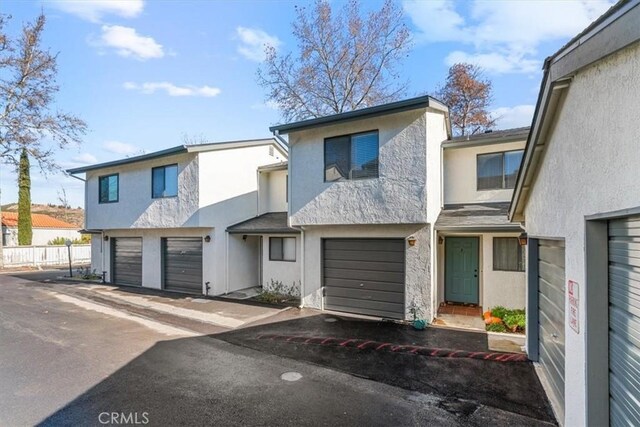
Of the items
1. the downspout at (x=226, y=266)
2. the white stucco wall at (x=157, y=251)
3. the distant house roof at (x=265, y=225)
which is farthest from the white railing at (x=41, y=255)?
the distant house roof at (x=265, y=225)

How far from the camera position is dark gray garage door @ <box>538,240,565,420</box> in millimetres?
4434

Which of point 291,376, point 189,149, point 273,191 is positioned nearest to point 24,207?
point 189,149

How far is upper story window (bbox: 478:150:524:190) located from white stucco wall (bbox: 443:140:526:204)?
14 centimetres

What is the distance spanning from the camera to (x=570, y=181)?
3.62m

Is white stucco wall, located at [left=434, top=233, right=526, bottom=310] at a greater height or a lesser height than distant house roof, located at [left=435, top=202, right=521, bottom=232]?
lesser

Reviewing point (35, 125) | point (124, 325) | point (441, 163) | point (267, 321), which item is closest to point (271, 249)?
point (267, 321)

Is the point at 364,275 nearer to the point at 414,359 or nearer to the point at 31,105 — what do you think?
the point at 414,359

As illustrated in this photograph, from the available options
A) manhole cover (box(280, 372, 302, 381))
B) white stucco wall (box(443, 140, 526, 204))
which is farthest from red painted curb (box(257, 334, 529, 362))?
white stucco wall (box(443, 140, 526, 204))

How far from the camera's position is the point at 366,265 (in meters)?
9.95

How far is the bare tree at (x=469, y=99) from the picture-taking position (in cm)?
2183

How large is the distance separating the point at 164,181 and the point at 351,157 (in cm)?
875

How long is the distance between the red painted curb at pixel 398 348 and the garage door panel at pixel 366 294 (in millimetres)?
2091

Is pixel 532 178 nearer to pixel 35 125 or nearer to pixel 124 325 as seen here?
pixel 124 325

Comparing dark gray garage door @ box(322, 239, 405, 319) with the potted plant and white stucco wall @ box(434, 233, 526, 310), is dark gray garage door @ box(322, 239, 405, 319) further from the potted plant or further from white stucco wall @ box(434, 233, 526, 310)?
white stucco wall @ box(434, 233, 526, 310)
